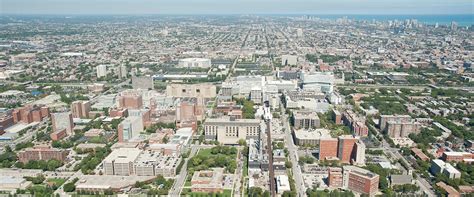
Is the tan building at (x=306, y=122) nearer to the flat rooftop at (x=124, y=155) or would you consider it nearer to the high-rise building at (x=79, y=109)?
the flat rooftop at (x=124, y=155)

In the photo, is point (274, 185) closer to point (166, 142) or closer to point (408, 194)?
point (408, 194)

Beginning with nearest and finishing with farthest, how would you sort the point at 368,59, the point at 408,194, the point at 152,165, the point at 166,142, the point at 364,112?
the point at 408,194 → the point at 152,165 → the point at 166,142 → the point at 364,112 → the point at 368,59

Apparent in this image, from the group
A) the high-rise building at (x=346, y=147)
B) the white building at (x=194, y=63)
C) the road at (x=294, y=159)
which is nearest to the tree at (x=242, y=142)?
the road at (x=294, y=159)

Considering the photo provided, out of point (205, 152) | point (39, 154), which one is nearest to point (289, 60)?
point (205, 152)

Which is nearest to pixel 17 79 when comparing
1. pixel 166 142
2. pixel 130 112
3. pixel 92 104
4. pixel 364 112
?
pixel 92 104

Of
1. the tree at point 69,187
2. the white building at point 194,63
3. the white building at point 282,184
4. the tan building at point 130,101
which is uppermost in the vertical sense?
the white building at point 194,63

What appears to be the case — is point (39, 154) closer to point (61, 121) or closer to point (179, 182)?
point (61, 121)
